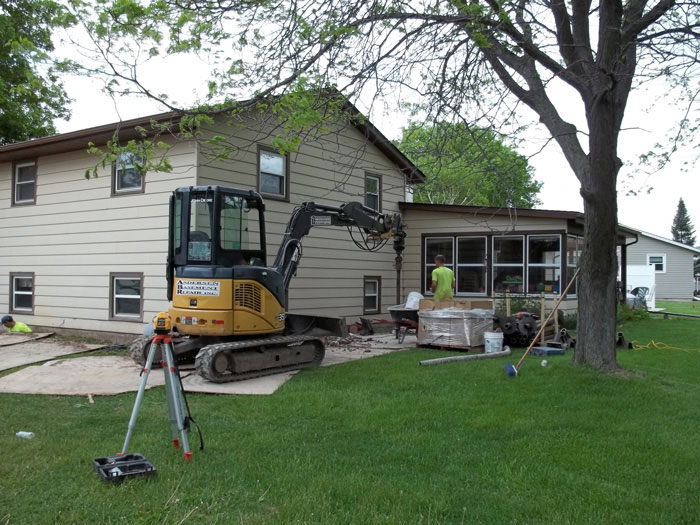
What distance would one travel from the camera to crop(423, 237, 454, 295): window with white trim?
16.9 m

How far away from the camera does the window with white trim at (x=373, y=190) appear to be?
1608 cm

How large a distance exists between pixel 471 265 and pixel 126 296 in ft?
30.1

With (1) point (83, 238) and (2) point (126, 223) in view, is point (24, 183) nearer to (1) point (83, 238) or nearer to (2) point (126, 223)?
(1) point (83, 238)

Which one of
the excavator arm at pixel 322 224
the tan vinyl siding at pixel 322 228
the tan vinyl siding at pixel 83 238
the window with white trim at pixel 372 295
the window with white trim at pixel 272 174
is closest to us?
the excavator arm at pixel 322 224

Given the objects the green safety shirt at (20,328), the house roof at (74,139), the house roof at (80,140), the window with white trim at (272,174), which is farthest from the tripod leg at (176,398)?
the green safety shirt at (20,328)

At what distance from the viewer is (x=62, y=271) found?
528 inches

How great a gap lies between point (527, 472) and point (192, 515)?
8.32ft

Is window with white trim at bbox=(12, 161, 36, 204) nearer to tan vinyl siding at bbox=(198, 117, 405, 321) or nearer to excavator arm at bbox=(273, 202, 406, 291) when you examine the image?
tan vinyl siding at bbox=(198, 117, 405, 321)

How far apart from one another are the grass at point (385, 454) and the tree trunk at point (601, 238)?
0.60 metres

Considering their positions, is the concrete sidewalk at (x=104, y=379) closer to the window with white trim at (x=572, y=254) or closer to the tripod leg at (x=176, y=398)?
the tripod leg at (x=176, y=398)

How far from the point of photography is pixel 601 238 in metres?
8.62

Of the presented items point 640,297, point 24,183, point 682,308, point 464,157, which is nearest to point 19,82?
point 24,183

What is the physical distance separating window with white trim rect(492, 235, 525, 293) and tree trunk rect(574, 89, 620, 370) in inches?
282

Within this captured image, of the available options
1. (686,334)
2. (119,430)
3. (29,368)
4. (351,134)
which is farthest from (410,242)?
(119,430)
